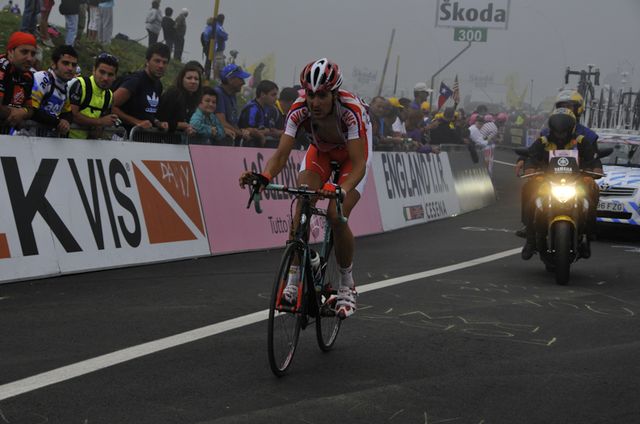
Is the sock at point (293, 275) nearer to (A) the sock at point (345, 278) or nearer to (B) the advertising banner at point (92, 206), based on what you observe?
(A) the sock at point (345, 278)

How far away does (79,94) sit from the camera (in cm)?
1103

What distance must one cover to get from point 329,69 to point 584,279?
579 centimetres

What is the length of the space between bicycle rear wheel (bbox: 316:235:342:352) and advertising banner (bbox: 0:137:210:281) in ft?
11.5

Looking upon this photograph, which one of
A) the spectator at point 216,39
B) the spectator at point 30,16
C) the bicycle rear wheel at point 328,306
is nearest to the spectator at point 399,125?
the spectator at point 216,39

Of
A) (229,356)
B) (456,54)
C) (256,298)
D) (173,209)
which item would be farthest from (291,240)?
(456,54)

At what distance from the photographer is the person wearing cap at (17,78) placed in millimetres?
9719

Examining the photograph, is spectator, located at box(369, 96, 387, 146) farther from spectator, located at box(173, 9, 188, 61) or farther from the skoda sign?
the skoda sign

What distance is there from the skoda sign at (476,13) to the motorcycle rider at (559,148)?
32.7m

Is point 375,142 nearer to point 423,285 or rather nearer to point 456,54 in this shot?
point 423,285

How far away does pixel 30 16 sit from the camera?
17.2m

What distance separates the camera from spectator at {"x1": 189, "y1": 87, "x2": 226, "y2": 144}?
13008 mm

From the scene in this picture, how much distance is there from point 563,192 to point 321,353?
5.14m

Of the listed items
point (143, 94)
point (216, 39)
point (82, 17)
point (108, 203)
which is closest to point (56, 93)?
point (108, 203)

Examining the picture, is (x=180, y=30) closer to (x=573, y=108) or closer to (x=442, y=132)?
(x=442, y=132)
